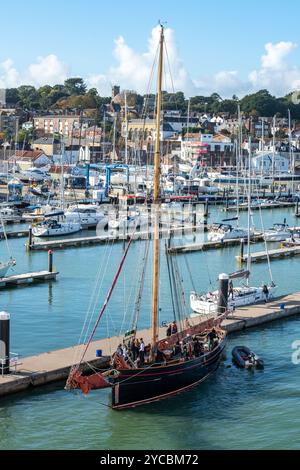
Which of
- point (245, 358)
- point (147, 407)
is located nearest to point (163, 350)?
point (147, 407)

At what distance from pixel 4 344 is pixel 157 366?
15.9ft

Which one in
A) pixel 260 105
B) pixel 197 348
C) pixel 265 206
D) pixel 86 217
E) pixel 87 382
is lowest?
pixel 87 382

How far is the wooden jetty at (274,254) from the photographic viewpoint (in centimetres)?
5228

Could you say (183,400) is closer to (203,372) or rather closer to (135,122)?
(203,372)

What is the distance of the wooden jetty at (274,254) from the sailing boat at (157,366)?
74.1ft

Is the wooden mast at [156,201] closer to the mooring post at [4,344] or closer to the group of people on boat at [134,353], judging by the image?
the group of people on boat at [134,353]

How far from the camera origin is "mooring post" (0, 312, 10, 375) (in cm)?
2627

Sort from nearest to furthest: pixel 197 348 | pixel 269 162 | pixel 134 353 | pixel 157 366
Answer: pixel 157 366, pixel 134 353, pixel 197 348, pixel 269 162

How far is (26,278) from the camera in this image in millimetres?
43750

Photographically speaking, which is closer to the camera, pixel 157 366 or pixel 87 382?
pixel 87 382

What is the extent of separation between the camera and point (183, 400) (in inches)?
1039

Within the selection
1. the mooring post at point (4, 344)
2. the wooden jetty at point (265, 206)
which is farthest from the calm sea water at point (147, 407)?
the wooden jetty at point (265, 206)

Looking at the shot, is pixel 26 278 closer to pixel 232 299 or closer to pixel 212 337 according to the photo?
pixel 232 299

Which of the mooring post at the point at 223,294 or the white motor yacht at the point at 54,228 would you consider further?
the white motor yacht at the point at 54,228
